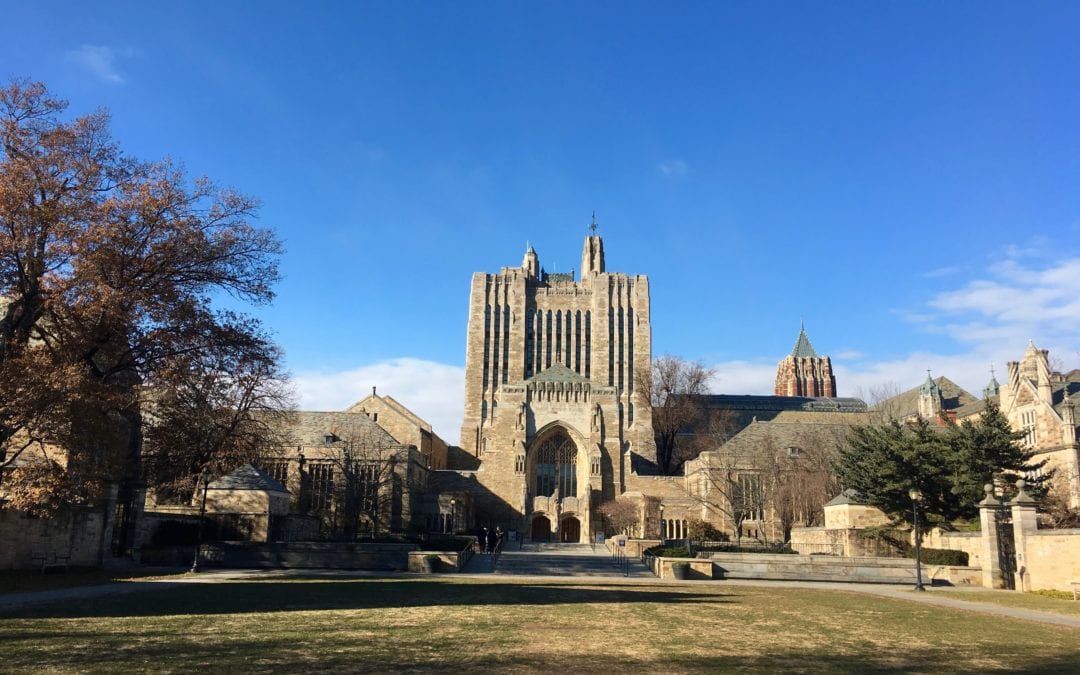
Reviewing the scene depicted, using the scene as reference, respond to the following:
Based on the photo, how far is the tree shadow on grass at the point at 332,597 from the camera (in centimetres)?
1483

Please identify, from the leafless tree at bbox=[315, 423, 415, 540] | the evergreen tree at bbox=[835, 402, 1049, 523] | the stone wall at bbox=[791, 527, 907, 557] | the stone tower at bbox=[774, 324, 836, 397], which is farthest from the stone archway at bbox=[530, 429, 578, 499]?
the stone tower at bbox=[774, 324, 836, 397]

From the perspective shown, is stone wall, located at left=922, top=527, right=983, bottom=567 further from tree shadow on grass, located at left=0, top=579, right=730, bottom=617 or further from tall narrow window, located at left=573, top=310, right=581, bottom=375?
tall narrow window, located at left=573, top=310, right=581, bottom=375

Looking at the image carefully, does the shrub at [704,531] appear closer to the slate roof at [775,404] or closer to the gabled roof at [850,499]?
the gabled roof at [850,499]

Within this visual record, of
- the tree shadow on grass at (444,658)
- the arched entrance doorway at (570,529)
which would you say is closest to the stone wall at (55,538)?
the tree shadow on grass at (444,658)

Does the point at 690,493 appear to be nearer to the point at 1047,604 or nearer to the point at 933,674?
the point at 1047,604

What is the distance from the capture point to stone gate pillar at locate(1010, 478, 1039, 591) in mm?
25609

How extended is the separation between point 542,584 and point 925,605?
441 inches

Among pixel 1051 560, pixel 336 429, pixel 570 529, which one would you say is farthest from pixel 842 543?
pixel 336 429

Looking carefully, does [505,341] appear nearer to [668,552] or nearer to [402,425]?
[402,425]

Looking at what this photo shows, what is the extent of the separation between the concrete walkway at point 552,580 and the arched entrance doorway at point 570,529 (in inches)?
1233

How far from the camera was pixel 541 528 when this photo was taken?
6119 cm

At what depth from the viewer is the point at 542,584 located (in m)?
24.9

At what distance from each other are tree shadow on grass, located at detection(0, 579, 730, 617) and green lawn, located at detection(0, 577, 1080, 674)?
0.07 metres

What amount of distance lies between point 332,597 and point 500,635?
23.9 ft
